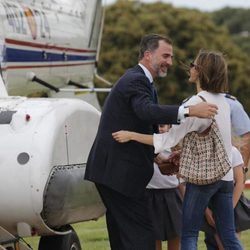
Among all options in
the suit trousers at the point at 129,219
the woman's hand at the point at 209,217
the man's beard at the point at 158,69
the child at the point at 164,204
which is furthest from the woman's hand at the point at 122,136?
the woman's hand at the point at 209,217

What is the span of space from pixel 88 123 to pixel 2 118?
0.74 meters

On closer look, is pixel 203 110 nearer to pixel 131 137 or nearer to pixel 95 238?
pixel 131 137

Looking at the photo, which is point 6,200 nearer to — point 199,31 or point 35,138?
point 35,138

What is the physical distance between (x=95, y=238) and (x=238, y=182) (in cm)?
304

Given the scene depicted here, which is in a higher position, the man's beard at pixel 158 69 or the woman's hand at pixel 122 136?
the man's beard at pixel 158 69

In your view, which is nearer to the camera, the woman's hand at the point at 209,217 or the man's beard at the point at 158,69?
the man's beard at the point at 158,69

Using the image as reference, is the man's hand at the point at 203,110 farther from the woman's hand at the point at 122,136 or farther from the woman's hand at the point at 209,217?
the woman's hand at the point at 209,217

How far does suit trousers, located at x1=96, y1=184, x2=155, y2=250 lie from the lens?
6.21 metres

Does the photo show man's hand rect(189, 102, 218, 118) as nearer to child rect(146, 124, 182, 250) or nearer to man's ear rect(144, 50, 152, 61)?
man's ear rect(144, 50, 152, 61)

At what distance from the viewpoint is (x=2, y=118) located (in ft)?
20.8

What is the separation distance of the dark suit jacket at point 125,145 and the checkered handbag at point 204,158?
261 millimetres

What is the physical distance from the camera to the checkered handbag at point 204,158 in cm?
612

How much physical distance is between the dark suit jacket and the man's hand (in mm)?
196

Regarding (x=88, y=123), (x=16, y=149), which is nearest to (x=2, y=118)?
(x=16, y=149)
